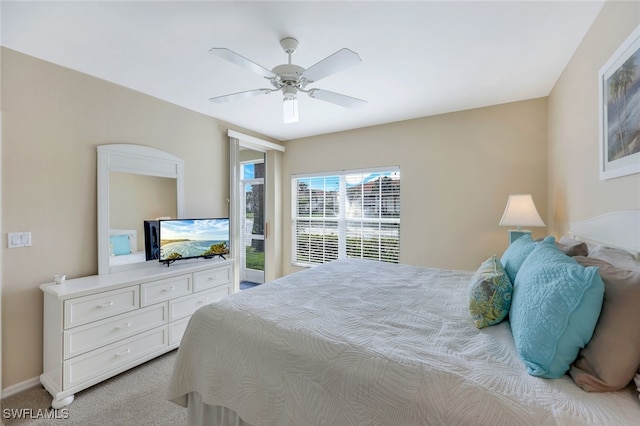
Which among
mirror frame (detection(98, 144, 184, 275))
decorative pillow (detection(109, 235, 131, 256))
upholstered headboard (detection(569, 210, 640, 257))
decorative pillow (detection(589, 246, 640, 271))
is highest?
mirror frame (detection(98, 144, 184, 275))

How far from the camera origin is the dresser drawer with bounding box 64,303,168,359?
198 cm

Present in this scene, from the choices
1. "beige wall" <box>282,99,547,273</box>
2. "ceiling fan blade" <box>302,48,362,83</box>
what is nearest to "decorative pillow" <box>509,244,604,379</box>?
"ceiling fan blade" <box>302,48,362,83</box>

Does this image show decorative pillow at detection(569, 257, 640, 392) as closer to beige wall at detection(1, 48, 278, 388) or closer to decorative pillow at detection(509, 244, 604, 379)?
decorative pillow at detection(509, 244, 604, 379)

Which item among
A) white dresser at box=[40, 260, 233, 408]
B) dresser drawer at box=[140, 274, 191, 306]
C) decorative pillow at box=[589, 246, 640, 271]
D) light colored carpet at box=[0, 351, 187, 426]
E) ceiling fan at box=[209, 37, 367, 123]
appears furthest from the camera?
dresser drawer at box=[140, 274, 191, 306]

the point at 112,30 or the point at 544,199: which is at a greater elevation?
the point at 112,30

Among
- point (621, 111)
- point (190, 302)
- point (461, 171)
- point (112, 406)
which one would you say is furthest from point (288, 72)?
point (112, 406)

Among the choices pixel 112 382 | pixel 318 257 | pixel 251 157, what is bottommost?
pixel 112 382

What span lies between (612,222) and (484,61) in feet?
4.91

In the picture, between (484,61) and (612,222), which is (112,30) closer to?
(484,61)

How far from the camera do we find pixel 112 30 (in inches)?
72.2

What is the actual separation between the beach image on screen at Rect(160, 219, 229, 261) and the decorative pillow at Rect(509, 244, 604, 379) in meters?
2.94

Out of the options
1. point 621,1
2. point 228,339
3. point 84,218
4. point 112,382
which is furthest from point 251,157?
point 621,1

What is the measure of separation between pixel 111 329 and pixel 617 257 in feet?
10.7

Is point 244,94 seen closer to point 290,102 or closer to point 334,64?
point 290,102
